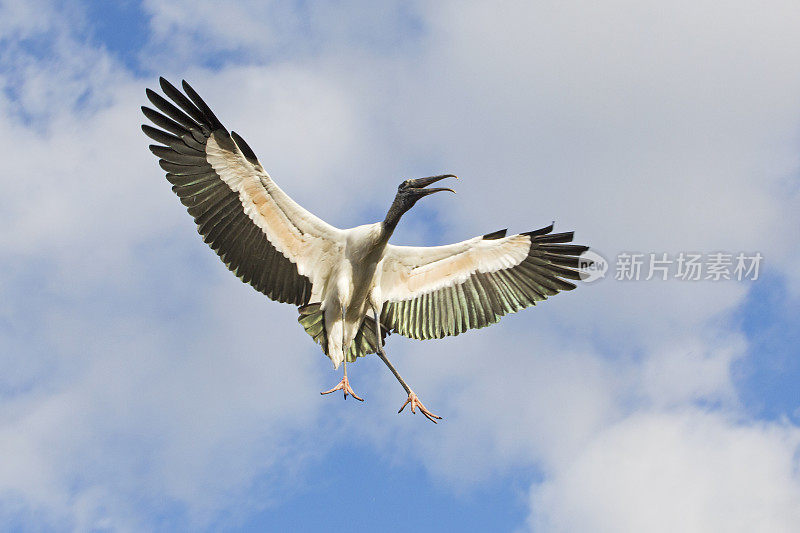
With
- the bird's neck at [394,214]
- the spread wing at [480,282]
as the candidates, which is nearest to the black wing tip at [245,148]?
the bird's neck at [394,214]

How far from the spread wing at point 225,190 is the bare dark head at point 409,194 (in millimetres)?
857

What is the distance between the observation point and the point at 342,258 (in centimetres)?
1381

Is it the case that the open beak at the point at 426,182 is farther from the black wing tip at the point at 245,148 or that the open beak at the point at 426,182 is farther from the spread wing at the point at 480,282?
the black wing tip at the point at 245,148

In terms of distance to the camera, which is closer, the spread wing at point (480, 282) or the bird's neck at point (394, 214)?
the bird's neck at point (394, 214)

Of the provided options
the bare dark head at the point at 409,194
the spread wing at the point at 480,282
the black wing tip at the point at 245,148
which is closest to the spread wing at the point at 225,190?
the black wing tip at the point at 245,148

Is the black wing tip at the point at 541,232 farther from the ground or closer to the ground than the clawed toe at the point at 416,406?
farther from the ground

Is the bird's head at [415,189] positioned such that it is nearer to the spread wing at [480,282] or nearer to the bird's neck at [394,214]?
the bird's neck at [394,214]

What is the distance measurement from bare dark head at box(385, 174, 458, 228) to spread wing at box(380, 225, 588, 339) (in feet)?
3.63

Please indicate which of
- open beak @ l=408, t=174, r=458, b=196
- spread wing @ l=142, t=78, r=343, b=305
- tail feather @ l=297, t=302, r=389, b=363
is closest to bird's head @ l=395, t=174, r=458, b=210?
open beak @ l=408, t=174, r=458, b=196

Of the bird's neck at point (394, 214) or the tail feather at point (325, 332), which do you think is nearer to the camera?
the bird's neck at point (394, 214)

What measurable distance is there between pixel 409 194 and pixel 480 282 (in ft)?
6.24

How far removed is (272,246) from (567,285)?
4.59 m

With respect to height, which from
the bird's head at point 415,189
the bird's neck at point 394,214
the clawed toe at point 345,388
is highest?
the bird's head at point 415,189

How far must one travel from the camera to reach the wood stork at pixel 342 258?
13609 mm
